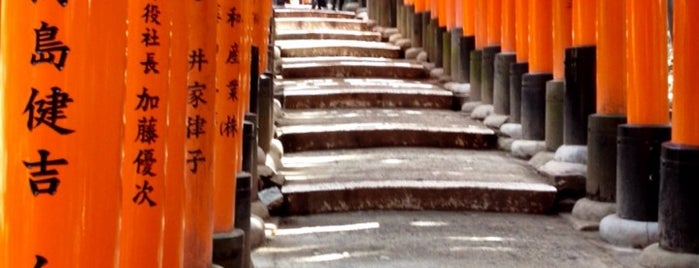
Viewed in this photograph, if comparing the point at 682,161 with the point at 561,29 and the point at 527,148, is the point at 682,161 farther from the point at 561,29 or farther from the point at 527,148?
the point at 527,148

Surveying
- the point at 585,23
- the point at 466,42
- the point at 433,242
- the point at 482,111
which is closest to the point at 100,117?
the point at 433,242

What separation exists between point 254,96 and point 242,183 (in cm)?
160

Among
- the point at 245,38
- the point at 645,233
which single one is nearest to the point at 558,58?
the point at 645,233

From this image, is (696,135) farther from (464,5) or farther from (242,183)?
(464,5)

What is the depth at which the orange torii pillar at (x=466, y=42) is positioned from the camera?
11.8 metres

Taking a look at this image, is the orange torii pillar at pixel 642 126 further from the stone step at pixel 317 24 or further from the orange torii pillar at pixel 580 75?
the stone step at pixel 317 24

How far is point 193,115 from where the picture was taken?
4215mm

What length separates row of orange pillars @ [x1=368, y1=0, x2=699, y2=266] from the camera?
536cm

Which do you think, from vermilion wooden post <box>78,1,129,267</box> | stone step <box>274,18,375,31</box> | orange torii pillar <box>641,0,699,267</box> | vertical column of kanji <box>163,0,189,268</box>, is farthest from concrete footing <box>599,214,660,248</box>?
stone step <box>274,18,375,31</box>

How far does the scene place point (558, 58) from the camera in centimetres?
825

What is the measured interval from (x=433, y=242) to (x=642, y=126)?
154cm

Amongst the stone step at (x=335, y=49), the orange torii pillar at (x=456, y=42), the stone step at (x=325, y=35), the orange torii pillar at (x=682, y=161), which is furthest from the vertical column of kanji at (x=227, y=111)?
the stone step at (x=325, y=35)

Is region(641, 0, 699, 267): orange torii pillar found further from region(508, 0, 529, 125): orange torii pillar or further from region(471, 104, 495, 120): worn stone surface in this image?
region(471, 104, 495, 120): worn stone surface

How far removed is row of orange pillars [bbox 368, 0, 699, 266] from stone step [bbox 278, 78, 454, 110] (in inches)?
32.5
